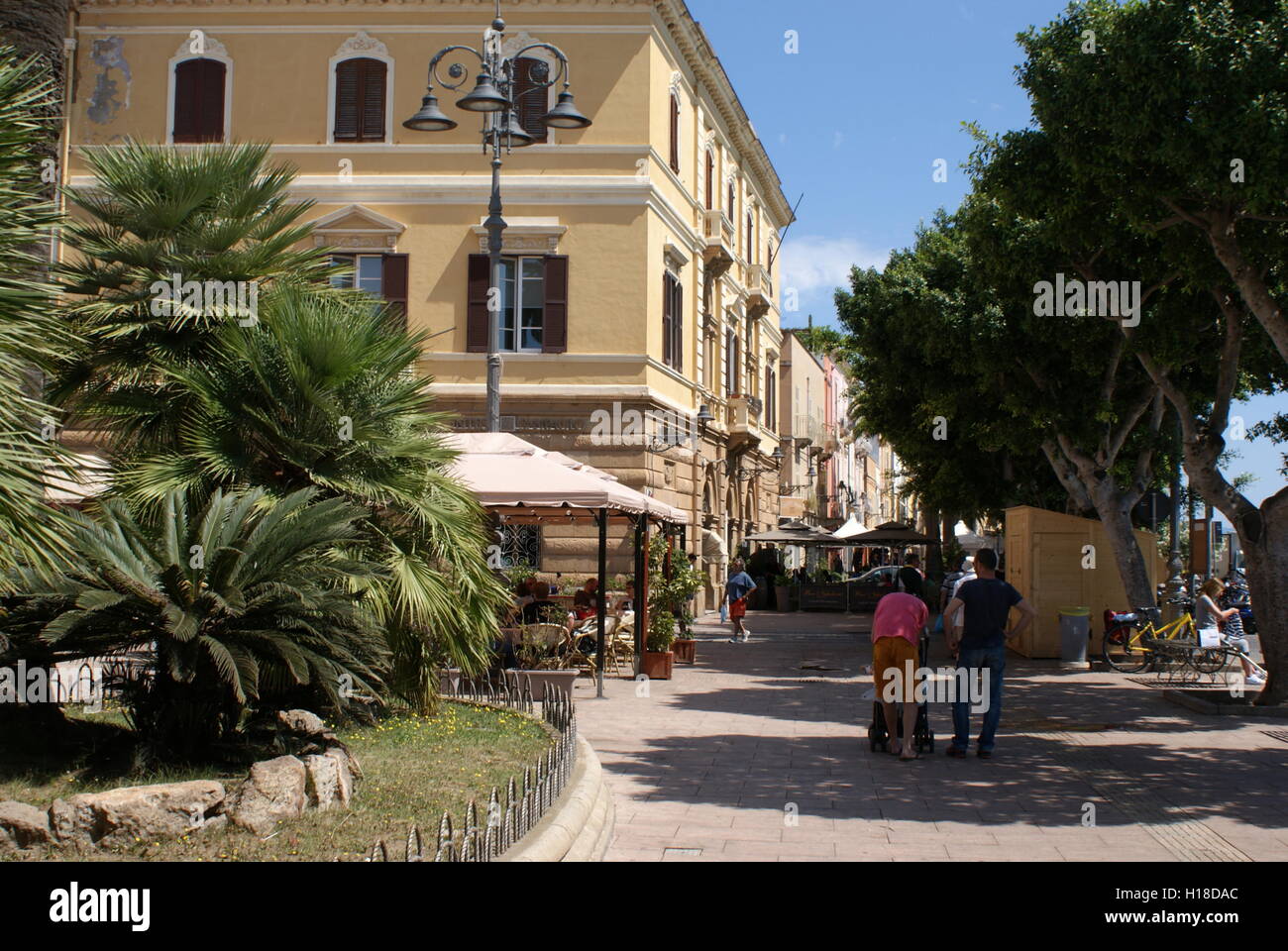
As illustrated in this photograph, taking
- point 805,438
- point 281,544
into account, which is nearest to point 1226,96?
point 281,544

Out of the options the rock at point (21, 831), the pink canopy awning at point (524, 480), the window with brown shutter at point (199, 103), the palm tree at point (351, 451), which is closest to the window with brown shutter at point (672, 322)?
the window with brown shutter at point (199, 103)

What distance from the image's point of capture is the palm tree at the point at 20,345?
19.6 feet

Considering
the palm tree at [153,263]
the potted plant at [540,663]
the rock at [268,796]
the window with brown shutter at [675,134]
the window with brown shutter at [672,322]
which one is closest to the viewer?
the rock at [268,796]

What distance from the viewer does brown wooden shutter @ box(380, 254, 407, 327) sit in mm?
25406

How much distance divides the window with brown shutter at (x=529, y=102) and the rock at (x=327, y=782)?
19.6 metres

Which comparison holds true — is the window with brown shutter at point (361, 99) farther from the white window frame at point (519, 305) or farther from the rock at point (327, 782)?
the rock at point (327, 782)

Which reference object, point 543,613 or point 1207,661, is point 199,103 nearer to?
point 543,613

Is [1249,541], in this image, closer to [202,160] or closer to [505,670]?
[505,670]

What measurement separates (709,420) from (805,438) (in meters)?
24.0

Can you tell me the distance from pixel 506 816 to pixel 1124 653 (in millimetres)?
15673

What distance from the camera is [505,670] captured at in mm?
13398

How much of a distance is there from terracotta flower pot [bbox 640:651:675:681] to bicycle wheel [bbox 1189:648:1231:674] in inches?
270

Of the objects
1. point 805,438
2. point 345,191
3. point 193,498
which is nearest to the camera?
point 193,498

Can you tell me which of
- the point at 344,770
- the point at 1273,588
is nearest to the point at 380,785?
the point at 344,770
